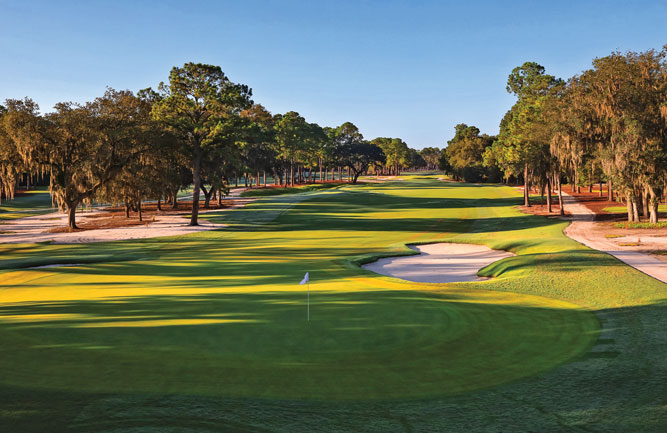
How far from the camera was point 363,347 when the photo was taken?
1064 cm

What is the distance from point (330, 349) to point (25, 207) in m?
77.1

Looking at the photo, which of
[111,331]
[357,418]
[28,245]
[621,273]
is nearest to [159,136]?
[28,245]

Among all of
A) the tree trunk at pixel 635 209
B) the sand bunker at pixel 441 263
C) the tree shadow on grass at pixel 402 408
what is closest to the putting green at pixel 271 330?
the tree shadow on grass at pixel 402 408

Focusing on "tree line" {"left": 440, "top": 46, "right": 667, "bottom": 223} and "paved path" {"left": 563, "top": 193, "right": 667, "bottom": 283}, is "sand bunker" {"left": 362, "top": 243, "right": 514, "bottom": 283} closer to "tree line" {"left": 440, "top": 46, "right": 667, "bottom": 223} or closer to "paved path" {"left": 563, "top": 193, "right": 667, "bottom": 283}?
"paved path" {"left": 563, "top": 193, "right": 667, "bottom": 283}

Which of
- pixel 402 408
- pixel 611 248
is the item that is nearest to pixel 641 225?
pixel 611 248

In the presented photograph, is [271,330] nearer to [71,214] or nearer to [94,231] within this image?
[94,231]

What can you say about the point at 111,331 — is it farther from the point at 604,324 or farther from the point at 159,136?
the point at 159,136

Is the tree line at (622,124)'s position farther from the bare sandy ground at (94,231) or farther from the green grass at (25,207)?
the green grass at (25,207)

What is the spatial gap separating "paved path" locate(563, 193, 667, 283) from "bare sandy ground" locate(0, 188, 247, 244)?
2982 centimetres

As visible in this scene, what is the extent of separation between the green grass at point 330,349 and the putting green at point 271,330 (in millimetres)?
54

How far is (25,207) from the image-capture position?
72438 mm

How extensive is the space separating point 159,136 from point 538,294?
35.4m

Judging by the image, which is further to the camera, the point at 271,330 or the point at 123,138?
the point at 123,138

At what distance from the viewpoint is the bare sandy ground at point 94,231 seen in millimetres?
37812
